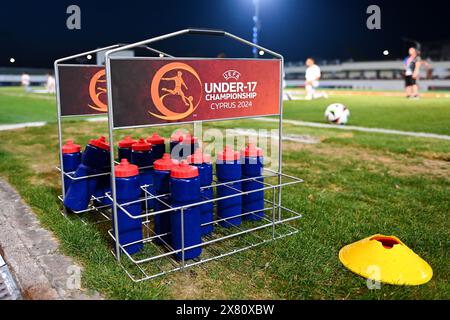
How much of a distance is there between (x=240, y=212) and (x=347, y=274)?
113 cm

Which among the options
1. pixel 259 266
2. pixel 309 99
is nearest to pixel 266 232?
pixel 259 266

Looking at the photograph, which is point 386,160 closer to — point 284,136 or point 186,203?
point 284,136

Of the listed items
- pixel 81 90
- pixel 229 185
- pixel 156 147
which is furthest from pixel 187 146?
pixel 81 90

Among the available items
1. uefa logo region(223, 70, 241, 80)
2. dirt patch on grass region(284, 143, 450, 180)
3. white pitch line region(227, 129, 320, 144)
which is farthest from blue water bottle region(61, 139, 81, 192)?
white pitch line region(227, 129, 320, 144)

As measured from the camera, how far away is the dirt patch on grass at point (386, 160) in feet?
19.3

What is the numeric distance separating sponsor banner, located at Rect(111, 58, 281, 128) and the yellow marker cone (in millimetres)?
1323

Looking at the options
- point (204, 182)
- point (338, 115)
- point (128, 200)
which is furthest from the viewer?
point (338, 115)

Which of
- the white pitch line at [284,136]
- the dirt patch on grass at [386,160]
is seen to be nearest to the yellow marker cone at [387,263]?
the dirt patch on grass at [386,160]

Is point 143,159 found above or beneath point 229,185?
above

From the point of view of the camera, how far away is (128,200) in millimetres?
3008

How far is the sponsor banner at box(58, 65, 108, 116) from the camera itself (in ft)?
12.3

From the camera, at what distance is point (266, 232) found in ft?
11.8

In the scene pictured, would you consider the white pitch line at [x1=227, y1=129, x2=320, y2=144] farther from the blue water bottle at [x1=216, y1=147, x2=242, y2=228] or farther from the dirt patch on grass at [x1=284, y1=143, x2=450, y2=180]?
the blue water bottle at [x1=216, y1=147, x2=242, y2=228]

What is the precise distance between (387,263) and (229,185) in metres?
1.37
